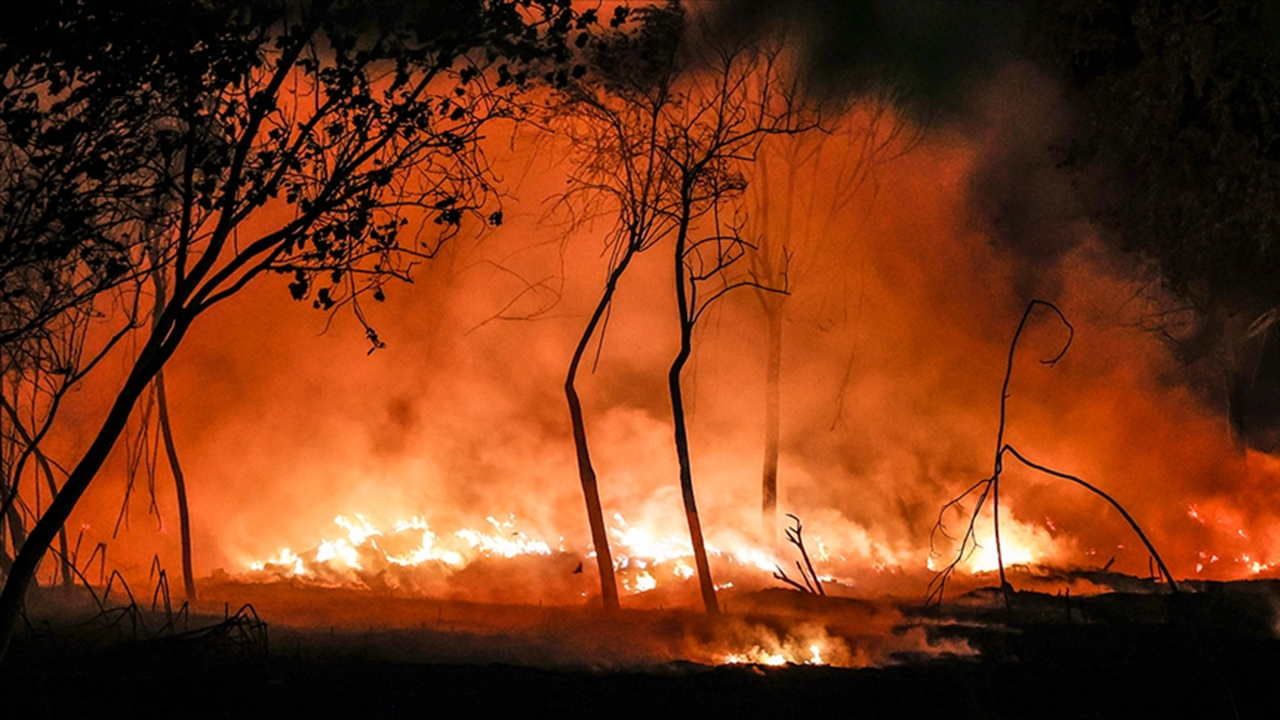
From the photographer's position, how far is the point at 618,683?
33.1ft

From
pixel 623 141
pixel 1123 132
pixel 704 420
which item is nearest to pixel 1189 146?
pixel 1123 132

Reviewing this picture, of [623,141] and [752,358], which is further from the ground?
[623,141]

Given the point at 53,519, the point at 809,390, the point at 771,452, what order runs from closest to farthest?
the point at 53,519, the point at 771,452, the point at 809,390

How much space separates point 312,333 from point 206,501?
3.96 meters

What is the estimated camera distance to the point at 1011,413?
2480 centimetres

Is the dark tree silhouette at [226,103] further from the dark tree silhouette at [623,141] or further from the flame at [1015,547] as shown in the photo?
the flame at [1015,547]

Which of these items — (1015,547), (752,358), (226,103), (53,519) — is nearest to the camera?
(53,519)

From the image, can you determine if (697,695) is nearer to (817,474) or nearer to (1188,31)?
(817,474)

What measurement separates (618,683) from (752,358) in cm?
1484

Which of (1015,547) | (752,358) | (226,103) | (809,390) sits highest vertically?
(752,358)

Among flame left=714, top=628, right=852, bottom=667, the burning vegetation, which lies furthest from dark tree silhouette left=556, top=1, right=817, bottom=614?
flame left=714, top=628, right=852, bottom=667

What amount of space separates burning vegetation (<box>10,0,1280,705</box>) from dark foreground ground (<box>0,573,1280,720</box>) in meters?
3.92

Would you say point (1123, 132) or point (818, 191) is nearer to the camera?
point (1123, 132)

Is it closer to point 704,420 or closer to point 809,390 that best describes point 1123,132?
point 809,390
